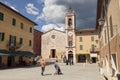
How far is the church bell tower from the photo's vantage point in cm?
5388

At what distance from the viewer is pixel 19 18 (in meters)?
32.4

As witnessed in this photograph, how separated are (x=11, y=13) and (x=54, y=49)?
99.8 feet

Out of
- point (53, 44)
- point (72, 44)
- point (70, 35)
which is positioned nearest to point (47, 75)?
point (72, 44)

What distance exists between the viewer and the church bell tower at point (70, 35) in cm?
5388

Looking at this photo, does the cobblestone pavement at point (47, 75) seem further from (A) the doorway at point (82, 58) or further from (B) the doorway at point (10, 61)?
(A) the doorway at point (82, 58)

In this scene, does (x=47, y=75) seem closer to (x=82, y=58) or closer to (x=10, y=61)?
(x=10, y=61)

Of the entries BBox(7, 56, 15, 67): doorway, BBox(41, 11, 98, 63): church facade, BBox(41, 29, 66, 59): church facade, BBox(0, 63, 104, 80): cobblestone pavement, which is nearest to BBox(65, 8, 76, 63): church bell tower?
BBox(41, 11, 98, 63): church facade

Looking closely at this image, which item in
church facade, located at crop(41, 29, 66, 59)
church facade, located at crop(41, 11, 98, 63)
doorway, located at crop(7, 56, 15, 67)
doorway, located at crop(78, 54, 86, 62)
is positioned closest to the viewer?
doorway, located at crop(7, 56, 15, 67)

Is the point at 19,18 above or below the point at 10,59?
above

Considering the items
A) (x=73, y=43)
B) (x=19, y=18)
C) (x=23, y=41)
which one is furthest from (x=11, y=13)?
(x=73, y=43)

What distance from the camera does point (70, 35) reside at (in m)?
54.7

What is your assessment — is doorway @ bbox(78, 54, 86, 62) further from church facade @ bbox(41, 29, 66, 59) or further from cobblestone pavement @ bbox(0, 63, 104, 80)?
cobblestone pavement @ bbox(0, 63, 104, 80)

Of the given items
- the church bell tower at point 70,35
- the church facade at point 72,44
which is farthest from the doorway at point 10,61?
the church bell tower at point 70,35

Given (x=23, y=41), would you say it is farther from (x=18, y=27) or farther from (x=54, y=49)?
(x=54, y=49)
